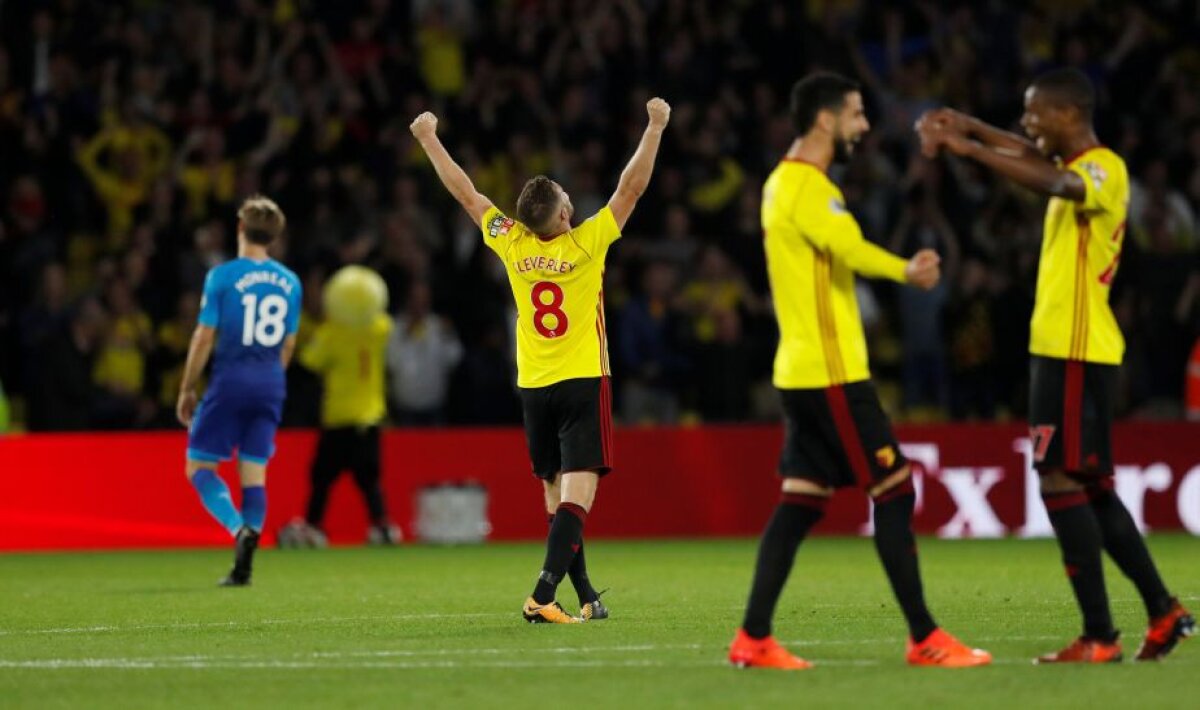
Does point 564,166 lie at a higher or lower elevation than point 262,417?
higher

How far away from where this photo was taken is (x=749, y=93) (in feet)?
76.8

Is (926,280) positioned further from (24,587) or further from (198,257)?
(198,257)

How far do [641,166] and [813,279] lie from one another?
241 centimetres

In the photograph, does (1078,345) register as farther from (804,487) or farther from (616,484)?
(616,484)

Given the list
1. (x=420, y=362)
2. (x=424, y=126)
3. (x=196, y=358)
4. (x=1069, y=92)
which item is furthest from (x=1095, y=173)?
(x=420, y=362)

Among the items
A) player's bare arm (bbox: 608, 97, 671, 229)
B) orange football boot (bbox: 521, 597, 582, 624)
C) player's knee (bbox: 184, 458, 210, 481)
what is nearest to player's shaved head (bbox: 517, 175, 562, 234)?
player's bare arm (bbox: 608, 97, 671, 229)

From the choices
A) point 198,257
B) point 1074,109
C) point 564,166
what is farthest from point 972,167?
point 1074,109

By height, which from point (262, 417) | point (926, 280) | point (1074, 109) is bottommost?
point (262, 417)

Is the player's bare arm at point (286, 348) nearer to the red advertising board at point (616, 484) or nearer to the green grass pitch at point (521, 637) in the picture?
the green grass pitch at point (521, 637)

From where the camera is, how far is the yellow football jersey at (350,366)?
18.7 metres

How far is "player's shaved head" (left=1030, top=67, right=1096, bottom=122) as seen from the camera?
8.52 m

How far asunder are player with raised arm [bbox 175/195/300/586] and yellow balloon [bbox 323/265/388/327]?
15.5 ft

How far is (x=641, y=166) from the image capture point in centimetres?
1038

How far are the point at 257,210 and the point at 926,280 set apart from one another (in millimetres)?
6790
